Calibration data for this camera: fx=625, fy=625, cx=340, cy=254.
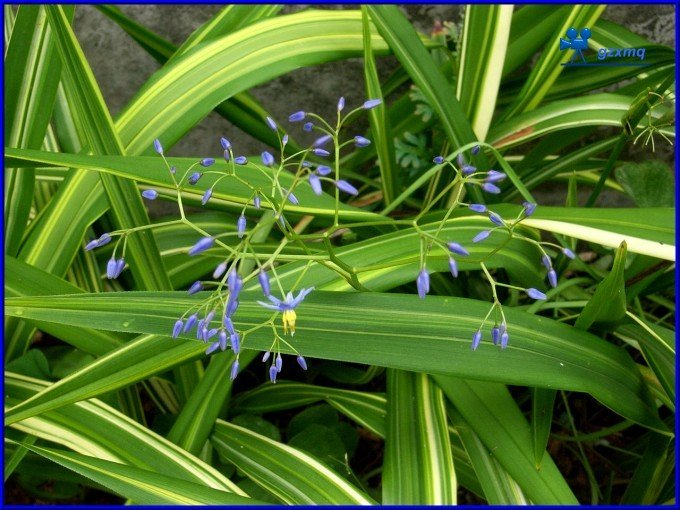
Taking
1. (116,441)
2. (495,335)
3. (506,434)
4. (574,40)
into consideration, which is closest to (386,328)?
(495,335)

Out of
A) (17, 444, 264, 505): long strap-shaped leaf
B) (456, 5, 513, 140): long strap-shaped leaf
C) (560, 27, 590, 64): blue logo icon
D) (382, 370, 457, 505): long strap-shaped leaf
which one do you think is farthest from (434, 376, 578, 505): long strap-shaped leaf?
(560, 27, 590, 64): blue logo icon

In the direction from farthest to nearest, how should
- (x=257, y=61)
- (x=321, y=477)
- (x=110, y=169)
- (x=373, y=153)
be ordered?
(x=373, y=153) < (x=257, y=61) < (x=321, y=477) < (x=110, y=169)

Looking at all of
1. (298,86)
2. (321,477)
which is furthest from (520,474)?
(298,86)

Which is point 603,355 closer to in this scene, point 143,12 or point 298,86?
point 298,86

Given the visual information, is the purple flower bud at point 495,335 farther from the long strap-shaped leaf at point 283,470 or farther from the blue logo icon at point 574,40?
the blue logo icon at point 574,40

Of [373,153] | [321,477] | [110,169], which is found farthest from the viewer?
[373,153]

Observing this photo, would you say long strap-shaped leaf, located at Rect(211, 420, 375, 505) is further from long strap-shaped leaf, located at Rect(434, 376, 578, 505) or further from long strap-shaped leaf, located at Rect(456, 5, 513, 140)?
long strap-shaped leaf, located at Rect(456, 5, 513, 140)
